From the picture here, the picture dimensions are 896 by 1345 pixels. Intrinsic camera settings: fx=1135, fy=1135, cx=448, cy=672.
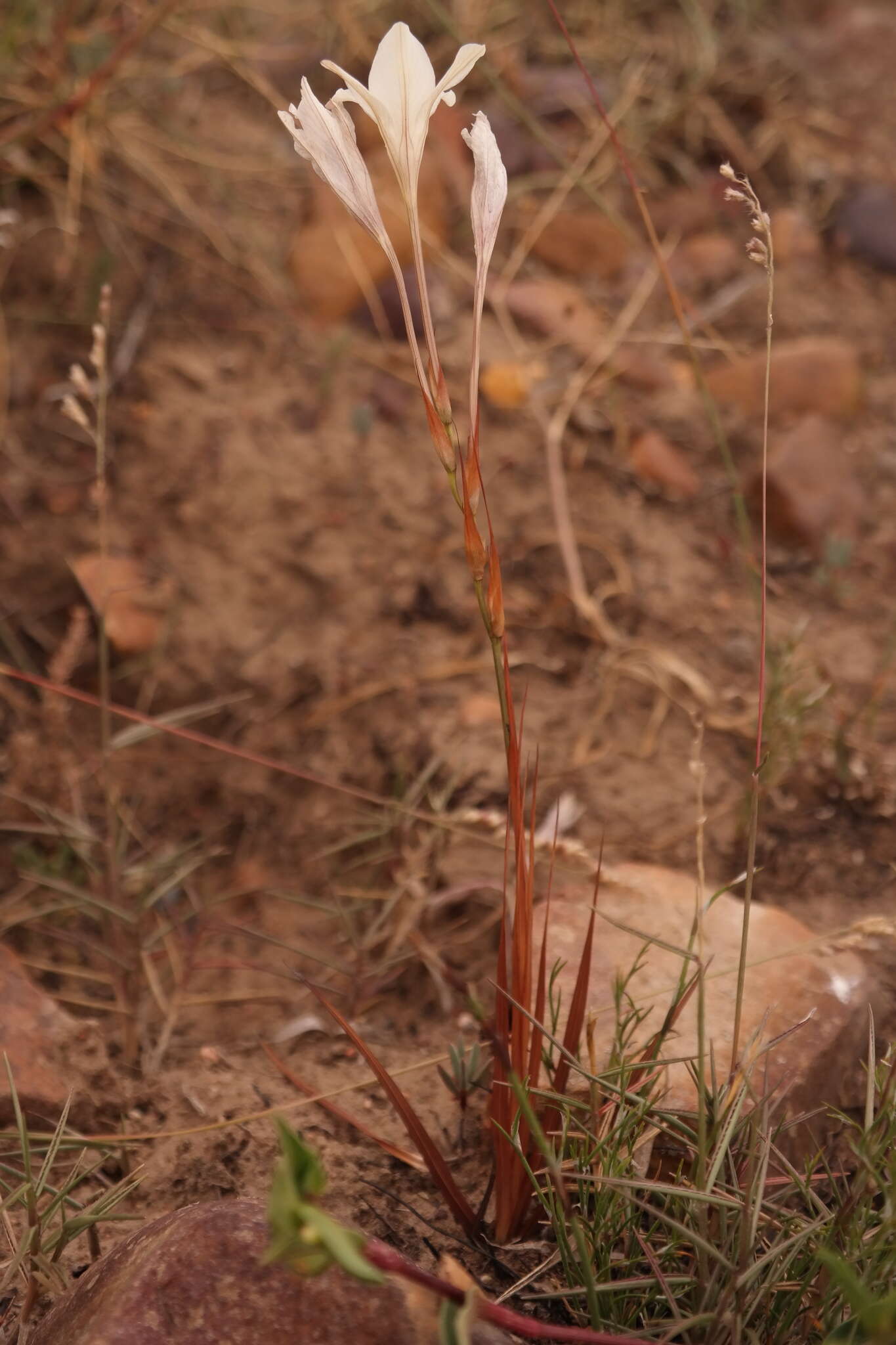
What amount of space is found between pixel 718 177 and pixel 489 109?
1.86 feet

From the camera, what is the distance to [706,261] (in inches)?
102

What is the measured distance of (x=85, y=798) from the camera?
1933mm

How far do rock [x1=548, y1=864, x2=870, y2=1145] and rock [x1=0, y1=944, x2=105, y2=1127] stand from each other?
1.89 ft

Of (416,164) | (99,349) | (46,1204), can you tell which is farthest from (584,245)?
(46,1204)

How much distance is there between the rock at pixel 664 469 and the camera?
7.38ft

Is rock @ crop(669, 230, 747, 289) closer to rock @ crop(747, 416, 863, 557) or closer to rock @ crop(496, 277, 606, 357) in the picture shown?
rock @ crop(496, 277, 606, 357)

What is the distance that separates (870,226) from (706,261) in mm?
402

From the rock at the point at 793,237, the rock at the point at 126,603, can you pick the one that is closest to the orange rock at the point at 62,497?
the rock at the point at 126,603

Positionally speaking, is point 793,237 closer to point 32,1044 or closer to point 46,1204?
point 32,1044

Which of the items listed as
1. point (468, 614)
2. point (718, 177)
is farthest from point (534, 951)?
point (718, 177)

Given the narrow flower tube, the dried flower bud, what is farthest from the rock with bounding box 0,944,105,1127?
the narrow flower tube

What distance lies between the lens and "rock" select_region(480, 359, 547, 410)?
235 cm

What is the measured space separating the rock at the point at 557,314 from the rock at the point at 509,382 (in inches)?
4.8

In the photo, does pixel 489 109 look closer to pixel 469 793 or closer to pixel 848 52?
pixel 848 52
